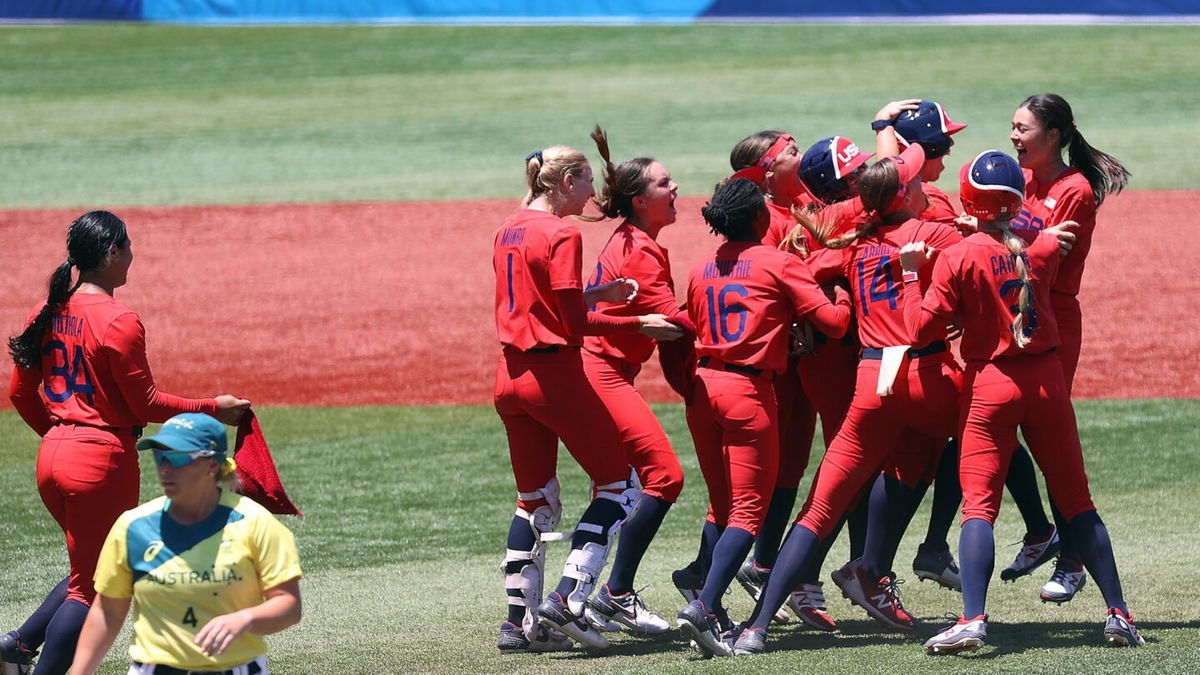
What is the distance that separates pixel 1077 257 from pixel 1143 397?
530cm

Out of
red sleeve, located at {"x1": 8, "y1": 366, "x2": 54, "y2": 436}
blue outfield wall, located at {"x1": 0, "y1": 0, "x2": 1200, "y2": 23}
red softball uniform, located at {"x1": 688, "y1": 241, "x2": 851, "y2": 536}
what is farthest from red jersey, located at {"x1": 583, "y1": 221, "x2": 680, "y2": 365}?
blue outfield wall, located at {"x1": 0, "y1": 0, "x2": 1200, "y2": 23}

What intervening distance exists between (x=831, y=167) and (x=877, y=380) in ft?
3.45

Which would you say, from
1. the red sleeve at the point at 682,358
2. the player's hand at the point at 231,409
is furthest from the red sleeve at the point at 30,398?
the red sleeve at the point at 682,358

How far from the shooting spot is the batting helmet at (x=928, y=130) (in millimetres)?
6672

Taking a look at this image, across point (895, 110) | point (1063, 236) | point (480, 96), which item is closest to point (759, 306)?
point (1063, 236)

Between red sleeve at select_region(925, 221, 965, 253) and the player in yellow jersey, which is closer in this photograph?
the player in yellow jersey

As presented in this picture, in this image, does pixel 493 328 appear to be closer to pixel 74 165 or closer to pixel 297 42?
pixel 74 165

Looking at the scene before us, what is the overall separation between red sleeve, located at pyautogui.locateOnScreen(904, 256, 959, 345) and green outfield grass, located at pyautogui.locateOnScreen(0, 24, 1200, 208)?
1357cm

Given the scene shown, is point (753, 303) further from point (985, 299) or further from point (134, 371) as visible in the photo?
point (134, 371)

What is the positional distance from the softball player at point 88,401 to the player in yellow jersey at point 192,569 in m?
1.24

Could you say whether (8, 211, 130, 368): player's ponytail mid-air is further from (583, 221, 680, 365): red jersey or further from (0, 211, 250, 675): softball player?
(583, 221, 680, 365): red jersey

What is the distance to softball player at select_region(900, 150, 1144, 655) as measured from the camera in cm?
564

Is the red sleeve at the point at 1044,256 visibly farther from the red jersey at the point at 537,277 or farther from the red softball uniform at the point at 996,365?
the red jersey at the point at 537,277

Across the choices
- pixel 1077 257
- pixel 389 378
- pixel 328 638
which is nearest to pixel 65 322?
pixel 328 638
